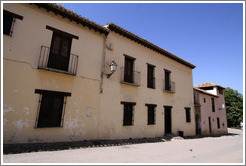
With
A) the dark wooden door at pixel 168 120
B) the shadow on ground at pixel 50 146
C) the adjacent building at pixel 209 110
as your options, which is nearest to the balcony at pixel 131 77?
the dark wooden door at pixel 168 120

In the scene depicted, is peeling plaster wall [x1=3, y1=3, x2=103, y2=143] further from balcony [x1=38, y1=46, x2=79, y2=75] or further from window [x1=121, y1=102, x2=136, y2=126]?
window [x1=121, y1=102, x2=136, y2=126]

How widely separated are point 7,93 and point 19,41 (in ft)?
7.67

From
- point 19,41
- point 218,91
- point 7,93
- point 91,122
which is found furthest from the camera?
point 218,91

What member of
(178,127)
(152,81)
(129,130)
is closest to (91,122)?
(129,130)

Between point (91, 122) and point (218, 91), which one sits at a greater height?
point (218, 91)

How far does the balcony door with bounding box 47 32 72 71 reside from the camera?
23.3 feet

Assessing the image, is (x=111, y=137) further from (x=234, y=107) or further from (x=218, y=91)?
(x=234, y=107)

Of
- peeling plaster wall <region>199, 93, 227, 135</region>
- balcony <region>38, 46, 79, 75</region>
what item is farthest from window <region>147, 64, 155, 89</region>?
peeling plaster wall <region>199, 93, 227, 135</region>

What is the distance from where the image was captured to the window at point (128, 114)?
938 centimetres

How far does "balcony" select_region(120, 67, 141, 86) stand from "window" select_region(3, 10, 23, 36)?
613 cm

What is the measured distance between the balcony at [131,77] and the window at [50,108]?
160 inches

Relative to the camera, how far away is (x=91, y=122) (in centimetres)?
777

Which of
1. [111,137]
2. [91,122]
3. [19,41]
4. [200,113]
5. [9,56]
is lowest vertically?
[111,137]

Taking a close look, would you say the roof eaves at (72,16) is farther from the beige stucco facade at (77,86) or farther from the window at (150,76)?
the window at (150,76)
